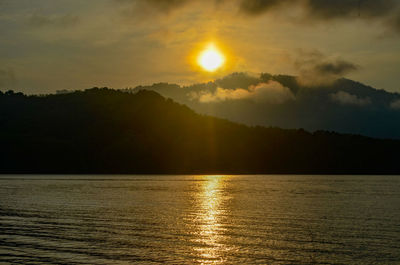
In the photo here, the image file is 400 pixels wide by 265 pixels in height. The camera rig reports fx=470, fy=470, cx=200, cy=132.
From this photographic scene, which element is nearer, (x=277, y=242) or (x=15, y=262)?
(x=15, y=262)

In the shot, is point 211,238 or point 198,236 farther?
point 198,236

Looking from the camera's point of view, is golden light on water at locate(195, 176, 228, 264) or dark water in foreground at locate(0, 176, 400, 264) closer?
dark water in foreground at locate(0, 176, 400, 264)

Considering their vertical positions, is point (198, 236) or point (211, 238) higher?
point (198, 236)

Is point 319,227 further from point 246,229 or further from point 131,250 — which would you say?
point 131,250

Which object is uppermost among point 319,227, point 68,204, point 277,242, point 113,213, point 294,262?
point 68,204

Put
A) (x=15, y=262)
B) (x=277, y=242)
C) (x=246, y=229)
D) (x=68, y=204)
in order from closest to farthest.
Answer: (x=15, y=262), (x=277, y=242), (x=246, y=229), (x=68, y=204)

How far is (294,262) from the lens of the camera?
146ft

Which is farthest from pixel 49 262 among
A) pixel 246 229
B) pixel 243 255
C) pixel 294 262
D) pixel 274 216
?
pixel 274 216

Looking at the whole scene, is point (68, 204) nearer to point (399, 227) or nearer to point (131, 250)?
point (131, 250)

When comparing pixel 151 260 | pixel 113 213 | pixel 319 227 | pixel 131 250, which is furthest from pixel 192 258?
pixel 113 213

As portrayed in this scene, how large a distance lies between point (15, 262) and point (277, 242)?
2825 centimetres

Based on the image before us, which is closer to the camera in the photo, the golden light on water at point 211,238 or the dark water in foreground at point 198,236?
the dark water in foreground at point 198,236

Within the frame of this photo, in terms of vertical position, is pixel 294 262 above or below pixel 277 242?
below

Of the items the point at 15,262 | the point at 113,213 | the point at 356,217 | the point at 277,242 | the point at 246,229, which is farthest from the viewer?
the point at 113,213
